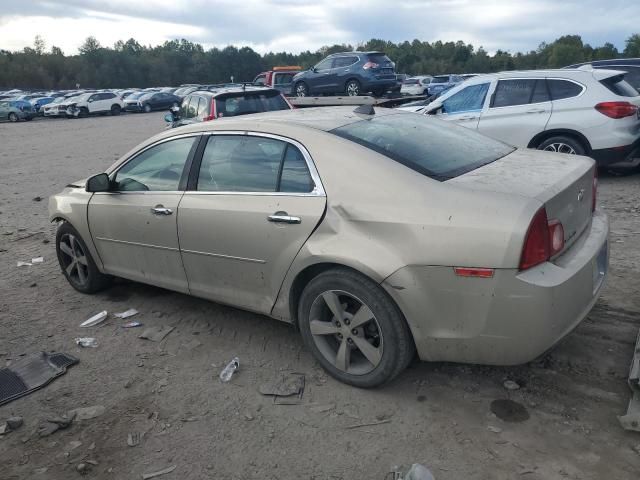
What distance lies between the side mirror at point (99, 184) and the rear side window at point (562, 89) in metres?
6.34

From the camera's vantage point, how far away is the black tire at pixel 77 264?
4.91 m

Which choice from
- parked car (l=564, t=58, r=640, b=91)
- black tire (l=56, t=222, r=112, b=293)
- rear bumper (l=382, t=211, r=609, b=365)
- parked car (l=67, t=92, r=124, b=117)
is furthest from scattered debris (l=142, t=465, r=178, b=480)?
parked car (l=67, t=92, r=124, b=117)

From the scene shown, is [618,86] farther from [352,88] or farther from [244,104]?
[352,88]

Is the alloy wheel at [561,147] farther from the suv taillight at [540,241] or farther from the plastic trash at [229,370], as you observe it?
the plastic trash at [229,370]

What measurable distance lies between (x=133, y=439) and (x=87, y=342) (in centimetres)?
139

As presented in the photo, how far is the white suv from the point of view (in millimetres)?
7527

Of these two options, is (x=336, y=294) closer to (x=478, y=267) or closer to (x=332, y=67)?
(x=478, y=267)

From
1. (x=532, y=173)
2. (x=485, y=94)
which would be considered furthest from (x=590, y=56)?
(x=532, y=173)

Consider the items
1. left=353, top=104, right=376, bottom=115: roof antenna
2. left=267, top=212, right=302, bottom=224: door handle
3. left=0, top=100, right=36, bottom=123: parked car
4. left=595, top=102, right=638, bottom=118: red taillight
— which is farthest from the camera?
left=0, top=100, right=36, bottom=123: parked car

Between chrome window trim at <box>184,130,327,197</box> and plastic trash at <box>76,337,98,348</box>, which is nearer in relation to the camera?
chrome window trim at <box>184,130,327,197</box>

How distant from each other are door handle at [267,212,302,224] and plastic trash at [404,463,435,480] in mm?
1463

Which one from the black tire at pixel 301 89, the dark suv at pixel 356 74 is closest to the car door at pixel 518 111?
the dark suv at pixel 356 74

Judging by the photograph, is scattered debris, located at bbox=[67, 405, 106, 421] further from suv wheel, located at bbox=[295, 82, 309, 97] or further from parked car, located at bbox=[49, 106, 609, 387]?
suv wheel, located at bbox=[295, 82, 309, 97]

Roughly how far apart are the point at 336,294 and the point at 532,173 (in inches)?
52.1
